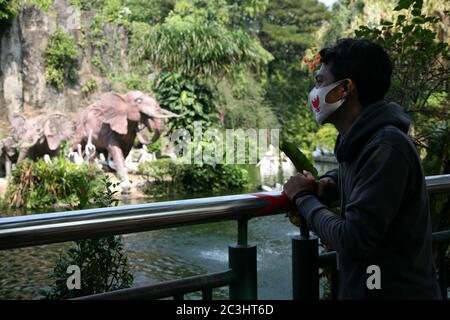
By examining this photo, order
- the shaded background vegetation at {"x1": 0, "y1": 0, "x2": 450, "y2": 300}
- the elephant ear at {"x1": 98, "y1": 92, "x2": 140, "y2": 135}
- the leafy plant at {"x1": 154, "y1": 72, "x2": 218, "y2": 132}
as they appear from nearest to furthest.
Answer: the shaded background vegetation at {"x1": 0, "y1": 0, "x2": 450, "y2": 300}
the elephant ear at {"x1": 98, "y1": 92, "x2": 140, "y2": 135}
the leafy plant at {"x1": 154, "y1": 72, "x2": 218, "y2": 132}

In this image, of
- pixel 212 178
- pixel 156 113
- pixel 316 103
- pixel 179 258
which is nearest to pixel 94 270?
pixel 316 103

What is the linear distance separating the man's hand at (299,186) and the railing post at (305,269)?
175 mm

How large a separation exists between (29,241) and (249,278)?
0.52 metres

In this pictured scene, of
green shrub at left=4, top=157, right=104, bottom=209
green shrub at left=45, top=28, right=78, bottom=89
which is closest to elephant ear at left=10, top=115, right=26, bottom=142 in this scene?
green shrub at left=4, top=157, right=104, bottom=209

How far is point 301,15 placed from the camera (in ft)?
106

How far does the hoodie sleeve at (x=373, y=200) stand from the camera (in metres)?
1.15

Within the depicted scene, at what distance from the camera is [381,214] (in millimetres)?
1152

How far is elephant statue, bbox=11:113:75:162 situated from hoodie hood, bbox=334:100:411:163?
13305 mm

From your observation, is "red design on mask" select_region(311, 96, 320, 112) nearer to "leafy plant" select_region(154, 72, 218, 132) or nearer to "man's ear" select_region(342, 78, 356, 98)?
"man's ear" select_region(342, 78, 356, 98)

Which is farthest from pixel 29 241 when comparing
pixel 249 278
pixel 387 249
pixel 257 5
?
pixel 257 5

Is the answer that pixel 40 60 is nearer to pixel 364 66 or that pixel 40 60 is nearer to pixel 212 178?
pixel 212 178

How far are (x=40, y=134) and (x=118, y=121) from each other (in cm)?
190

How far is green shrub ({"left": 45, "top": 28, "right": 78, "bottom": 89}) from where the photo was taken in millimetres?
19688

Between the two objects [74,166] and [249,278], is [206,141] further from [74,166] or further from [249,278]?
[249,278]
